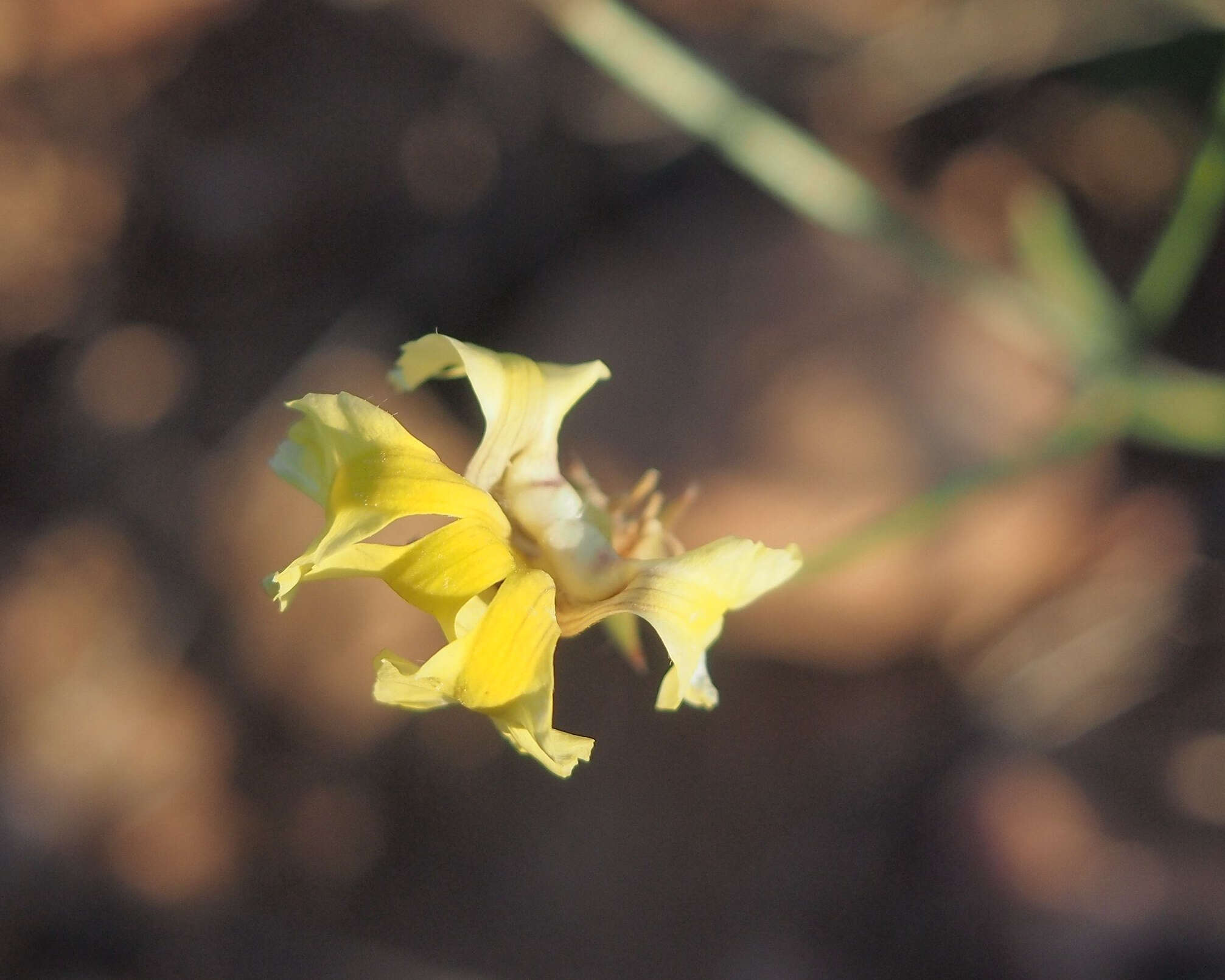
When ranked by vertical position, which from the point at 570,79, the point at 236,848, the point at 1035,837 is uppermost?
the point at 570,79

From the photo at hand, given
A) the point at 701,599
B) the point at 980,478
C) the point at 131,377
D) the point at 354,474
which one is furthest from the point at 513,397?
the point at 131,377

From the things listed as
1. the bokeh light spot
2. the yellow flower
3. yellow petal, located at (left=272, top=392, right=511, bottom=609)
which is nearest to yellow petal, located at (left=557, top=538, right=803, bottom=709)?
the yellow flower

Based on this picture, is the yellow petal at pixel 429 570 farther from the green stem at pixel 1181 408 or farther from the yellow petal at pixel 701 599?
the green stem at pixel 1181 408

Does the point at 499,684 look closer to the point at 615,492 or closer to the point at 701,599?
the point at 701,599

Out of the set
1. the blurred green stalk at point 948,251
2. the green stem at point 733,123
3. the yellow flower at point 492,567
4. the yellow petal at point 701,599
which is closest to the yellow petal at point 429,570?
the yellow flower at point 492,567

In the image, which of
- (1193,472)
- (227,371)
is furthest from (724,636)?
(227,371)

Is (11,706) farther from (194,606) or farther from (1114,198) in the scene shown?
(1114,198)

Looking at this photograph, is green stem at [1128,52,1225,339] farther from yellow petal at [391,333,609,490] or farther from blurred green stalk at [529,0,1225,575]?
yellow petal at [391,333,609,490]
